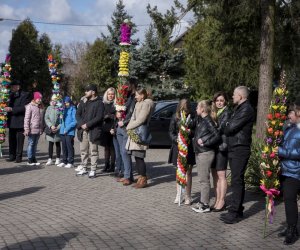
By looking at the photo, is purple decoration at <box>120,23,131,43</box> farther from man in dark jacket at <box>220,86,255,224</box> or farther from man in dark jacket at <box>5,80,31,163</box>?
man in dark jacket at <box>5,80,31,163</box>

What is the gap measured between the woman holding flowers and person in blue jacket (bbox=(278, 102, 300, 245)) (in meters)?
3.59

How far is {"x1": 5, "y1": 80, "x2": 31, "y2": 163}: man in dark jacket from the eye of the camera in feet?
42.4

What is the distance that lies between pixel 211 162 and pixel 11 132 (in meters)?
7.04

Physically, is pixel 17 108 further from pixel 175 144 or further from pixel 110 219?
pixel 110 219

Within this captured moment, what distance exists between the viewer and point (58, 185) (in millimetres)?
9906

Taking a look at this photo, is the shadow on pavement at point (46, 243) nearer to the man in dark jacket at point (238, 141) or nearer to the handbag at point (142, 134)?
the man in dark jacket at point (238, 141)

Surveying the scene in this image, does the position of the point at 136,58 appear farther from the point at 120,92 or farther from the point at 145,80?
the point at 120,92

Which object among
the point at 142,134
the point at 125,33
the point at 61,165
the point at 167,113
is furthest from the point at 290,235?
the point at 167,113

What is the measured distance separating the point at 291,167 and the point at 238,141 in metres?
1.13

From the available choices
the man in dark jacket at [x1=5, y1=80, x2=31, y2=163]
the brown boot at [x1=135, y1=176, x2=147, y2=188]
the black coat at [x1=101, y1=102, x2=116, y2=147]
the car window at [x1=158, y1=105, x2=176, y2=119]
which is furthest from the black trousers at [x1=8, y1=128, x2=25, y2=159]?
the car window at [x1=158, y1=105, x2=176, y2=119]

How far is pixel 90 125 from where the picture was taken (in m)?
10.6

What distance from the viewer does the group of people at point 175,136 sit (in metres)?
6.38

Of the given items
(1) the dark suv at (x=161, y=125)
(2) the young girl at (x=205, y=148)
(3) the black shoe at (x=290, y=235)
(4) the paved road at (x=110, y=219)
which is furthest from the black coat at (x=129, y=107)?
(1) the dark suv at (x=161, y=125)

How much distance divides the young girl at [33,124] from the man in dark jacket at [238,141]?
6.57m
